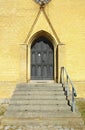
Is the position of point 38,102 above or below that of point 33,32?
below

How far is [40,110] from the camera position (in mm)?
11328

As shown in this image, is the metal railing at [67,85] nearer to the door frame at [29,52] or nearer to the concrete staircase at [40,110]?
the concrete staircase at [40,110]

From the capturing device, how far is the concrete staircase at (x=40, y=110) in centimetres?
988

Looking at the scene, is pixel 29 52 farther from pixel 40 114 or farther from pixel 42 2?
pixel 40 114

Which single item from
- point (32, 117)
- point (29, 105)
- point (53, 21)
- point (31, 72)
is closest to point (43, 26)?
point (53, 21)

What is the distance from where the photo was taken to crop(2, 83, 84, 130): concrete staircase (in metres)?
9.88

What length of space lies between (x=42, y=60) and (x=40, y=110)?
441cm

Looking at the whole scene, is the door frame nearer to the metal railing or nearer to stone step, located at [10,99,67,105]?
the metal railing

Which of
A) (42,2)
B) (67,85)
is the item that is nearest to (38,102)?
(67,85)

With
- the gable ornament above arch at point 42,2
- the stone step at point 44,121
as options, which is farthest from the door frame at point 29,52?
the stone step at point 44,121

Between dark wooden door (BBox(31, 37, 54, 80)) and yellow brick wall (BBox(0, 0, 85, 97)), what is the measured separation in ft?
2.60

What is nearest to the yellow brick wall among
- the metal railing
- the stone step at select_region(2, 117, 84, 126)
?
the metal railing

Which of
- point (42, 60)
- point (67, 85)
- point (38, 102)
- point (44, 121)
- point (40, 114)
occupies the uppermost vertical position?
point (42, 60)

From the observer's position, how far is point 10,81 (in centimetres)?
1462
